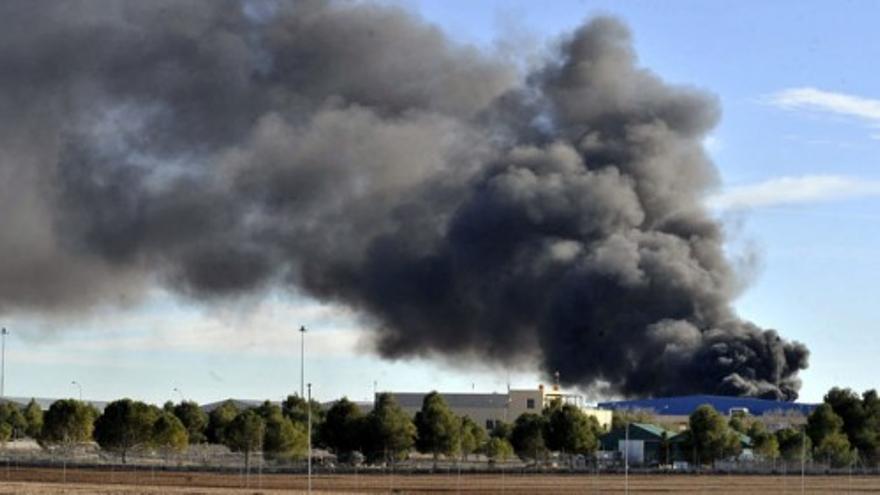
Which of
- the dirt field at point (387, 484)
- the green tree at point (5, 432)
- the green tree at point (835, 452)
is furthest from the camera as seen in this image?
the green tree at point (5, 432)

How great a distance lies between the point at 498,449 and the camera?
111 metres

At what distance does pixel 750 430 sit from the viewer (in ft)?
399

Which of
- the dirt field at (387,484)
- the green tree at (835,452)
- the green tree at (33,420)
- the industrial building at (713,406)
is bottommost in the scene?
the dirt field at (387,484)

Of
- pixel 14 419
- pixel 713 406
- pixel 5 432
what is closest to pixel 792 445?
pixel 713 406

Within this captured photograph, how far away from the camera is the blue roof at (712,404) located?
512ft

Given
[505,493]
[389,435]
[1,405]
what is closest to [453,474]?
[389,435]

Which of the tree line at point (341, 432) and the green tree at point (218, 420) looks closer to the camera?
the tree line at point (341, 432)

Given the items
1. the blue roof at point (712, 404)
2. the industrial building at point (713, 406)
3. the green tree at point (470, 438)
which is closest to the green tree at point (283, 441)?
the green tree at point (470, 438)

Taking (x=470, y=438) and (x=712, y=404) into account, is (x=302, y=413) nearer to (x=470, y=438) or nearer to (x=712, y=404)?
(x=470, y=438)

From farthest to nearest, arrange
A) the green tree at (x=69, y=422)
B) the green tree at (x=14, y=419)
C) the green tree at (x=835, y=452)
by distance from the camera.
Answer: the green tree at (x=14, y=419) → the green tree at (x=69, y=422) → the green tree at (x=835, y=452)

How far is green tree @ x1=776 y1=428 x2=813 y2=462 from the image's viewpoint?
10506cm

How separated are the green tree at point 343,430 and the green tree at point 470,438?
685cm

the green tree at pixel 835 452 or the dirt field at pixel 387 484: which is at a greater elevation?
the green tree at pixel 835 452

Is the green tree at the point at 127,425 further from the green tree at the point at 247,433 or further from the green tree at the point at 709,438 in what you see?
the green tree at the point at 709,438
